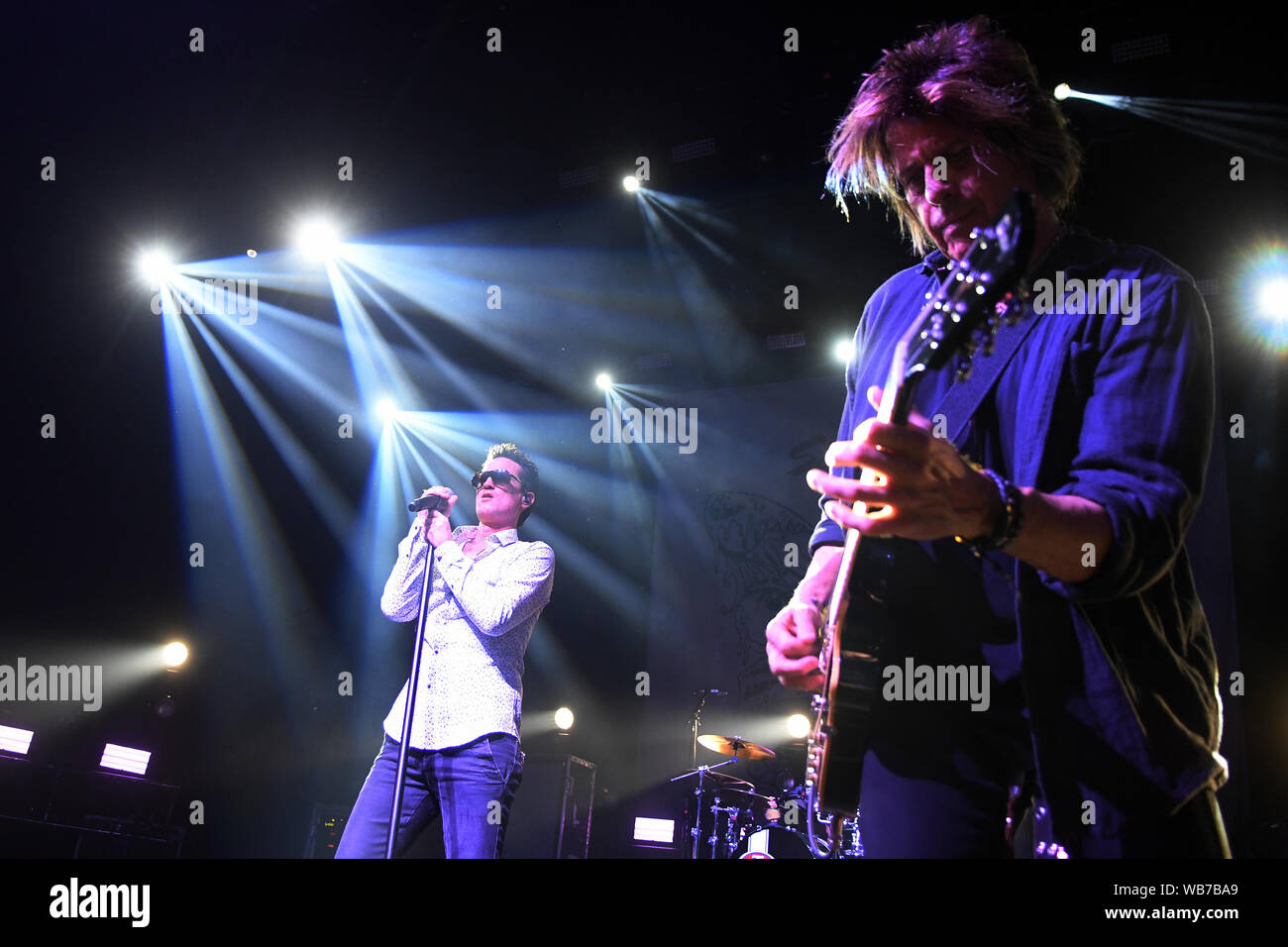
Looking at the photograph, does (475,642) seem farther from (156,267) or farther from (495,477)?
(156,267)

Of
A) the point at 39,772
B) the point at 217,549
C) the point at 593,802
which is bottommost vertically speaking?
the point at 593,802

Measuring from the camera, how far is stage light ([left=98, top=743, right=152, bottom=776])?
6.95m

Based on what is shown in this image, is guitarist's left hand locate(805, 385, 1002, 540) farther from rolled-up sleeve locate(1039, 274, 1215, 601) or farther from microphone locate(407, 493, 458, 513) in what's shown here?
microphone locate(407, 493, 458, 513)

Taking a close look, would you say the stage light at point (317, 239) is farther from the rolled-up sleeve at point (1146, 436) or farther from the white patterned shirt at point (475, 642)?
the rolled-up sleeve at point (1146, 436)

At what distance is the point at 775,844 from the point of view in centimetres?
687

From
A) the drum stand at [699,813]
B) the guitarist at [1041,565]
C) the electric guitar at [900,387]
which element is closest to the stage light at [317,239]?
the drum stand at [699,813]

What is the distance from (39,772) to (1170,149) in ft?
30.1

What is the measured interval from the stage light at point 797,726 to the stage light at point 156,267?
6208 mm

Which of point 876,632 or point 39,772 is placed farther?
point 39,772

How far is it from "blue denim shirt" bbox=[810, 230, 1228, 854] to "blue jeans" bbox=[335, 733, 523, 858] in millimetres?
2329

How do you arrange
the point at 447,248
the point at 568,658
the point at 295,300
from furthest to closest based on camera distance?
the point at 568,658
the point at 295,300
the point at 447,248
